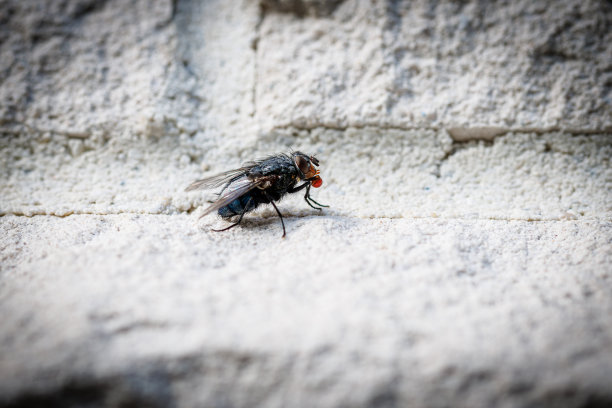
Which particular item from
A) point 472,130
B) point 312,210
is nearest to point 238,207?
point 312,210

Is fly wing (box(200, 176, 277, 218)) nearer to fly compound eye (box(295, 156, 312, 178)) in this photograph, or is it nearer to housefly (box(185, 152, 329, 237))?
housefly (box(185, 152, 329, 237))

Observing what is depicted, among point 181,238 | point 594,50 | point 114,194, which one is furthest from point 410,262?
point 594,50

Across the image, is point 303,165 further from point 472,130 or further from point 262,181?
point 472,130

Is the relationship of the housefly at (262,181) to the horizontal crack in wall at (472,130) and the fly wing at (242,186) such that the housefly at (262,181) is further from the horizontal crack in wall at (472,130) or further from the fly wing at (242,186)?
the horizontal crack in wall at (472,130)

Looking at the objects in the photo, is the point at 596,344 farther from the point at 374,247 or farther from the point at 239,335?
the point at 239,335

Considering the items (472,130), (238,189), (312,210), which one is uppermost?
(472,130)

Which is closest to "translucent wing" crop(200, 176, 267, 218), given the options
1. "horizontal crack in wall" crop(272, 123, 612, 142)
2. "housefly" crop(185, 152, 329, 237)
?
"housefly" crop(185, 152, 329, 237)
